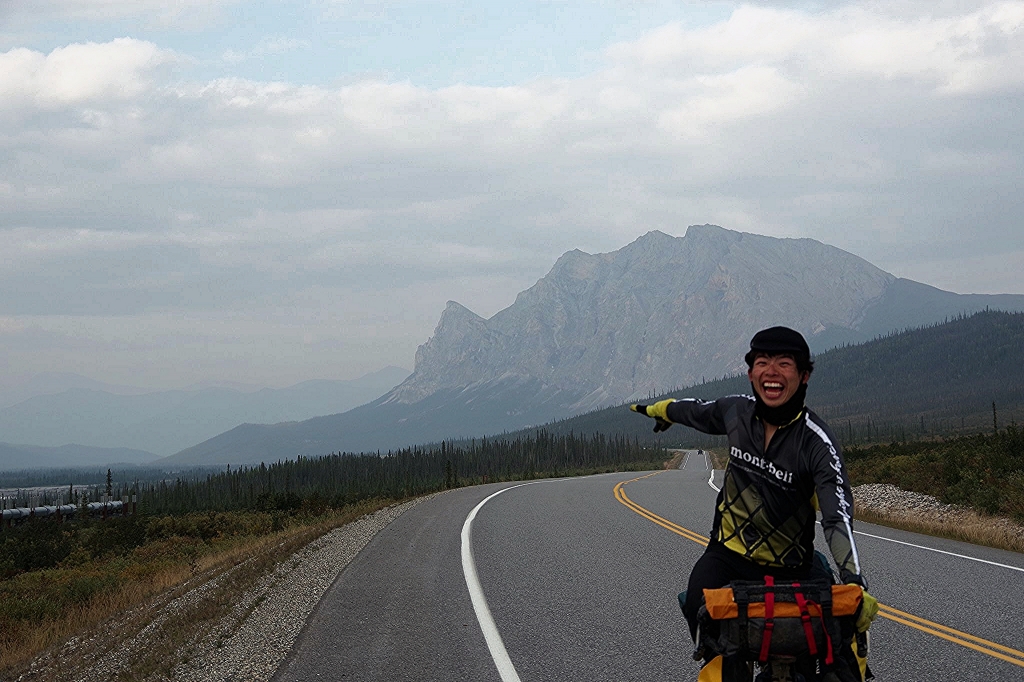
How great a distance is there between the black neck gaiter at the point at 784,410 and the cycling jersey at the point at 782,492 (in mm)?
37

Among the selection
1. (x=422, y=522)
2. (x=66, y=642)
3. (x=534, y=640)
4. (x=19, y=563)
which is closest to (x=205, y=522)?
(x=19, y=563)

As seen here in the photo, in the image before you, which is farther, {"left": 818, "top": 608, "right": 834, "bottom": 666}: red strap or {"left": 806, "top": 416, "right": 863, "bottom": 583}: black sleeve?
{"left": 806, "top": 416, "right": 863, "bottom": 583}: black sleeve

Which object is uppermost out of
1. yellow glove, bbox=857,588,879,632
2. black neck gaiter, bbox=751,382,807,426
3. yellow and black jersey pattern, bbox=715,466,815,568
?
black neck gaiter, bbox=751,382,807,426

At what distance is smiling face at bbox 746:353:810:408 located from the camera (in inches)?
186

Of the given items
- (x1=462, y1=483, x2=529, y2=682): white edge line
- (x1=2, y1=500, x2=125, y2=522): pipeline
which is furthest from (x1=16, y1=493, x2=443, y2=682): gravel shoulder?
(x1=2, y1=500, x2=125, y2=522): pipeline

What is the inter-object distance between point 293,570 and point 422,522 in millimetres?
6054

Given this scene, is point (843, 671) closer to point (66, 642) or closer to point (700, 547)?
point (700, 547)

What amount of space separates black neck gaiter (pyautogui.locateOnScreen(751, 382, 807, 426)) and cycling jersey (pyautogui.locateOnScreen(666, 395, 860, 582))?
0.12ft

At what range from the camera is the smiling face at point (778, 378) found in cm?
473

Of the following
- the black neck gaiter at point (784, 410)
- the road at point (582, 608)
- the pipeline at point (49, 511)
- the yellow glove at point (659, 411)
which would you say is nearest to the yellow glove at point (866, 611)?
the black neck gaiter at point (784, 410)

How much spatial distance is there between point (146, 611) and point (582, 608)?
26.6 feet

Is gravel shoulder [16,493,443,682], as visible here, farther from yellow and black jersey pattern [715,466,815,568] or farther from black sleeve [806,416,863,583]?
black sleeve [806,416,863,583]

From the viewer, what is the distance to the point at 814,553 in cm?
500

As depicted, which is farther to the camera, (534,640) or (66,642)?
(66,642)
